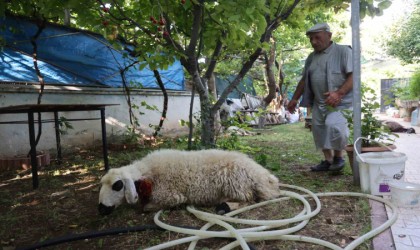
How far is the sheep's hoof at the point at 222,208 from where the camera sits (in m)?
2.70

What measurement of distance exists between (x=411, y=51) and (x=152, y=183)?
14.9 m

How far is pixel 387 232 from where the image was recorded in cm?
226

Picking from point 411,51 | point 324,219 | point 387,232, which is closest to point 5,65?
point 324,219

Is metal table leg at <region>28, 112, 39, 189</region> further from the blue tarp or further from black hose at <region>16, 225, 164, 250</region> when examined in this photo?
the blue tarp

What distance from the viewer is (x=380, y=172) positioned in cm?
296

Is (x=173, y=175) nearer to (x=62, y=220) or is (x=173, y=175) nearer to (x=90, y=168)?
(x=62, y=220)

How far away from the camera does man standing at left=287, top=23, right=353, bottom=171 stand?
3.70 metres

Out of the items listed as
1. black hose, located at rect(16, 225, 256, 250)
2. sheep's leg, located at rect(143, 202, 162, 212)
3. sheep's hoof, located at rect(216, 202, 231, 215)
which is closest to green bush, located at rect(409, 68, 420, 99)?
sheep's hoof, located at rect(216, 202, 231, 215)

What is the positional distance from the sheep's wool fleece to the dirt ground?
14 cm

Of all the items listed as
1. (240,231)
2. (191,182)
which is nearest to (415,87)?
(191,182)

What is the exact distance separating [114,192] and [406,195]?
8.31 feet

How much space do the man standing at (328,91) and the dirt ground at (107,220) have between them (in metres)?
0.46

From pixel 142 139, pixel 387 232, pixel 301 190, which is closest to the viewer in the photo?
pixel 387 232

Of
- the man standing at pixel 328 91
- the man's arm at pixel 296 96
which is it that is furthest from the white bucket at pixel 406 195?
the man's arm at pixel 296 96
